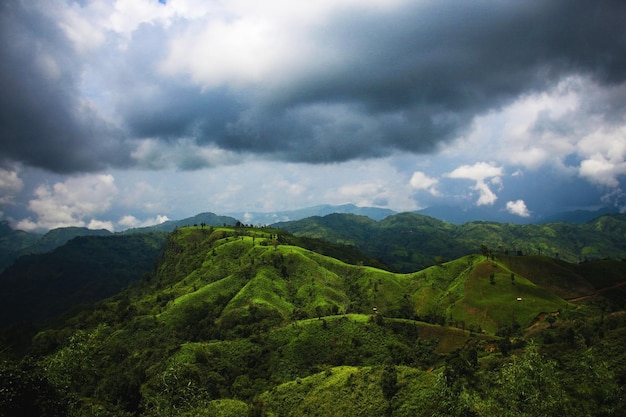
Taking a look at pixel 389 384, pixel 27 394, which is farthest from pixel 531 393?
pixel 27 394

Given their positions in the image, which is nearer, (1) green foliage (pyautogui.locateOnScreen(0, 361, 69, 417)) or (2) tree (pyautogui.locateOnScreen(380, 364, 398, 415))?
(1) green foliage (pyautogui.locateOnScreen(0, 361, 69, 417))

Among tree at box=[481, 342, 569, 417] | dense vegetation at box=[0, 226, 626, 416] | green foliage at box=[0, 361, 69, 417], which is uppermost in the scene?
green foliage at box=[0, 361, 69, 417]

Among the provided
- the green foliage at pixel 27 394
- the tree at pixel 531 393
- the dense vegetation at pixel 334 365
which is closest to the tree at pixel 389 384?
the dense vegetation at pixel 334 365

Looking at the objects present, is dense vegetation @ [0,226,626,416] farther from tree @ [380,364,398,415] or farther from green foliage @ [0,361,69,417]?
tree @ [380,364,398,415]

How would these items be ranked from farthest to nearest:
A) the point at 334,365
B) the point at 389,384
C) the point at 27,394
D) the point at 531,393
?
the point at 334,365, the point at 389,384, the point at 531,393, the point at 27,394

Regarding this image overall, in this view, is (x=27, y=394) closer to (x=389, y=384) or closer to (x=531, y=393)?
(x=531, y=393)

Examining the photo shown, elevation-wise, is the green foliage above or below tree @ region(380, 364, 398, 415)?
above

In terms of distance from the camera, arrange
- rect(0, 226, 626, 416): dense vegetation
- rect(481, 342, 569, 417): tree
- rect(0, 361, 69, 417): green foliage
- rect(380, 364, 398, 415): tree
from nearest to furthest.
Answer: rect(0, 361, 69, 417): green foliage → rect(481, 342, 569, 417): tree → rect(0, 226, 626, 416): dense vegetation → rect(380, 364, 398, 415): tree

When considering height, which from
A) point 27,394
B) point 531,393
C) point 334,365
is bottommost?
point 334,365

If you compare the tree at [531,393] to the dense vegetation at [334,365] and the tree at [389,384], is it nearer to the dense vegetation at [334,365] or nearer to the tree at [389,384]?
the dense vegetation at [334,365]

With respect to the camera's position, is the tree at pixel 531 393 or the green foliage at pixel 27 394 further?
the tree at pixel 531 393

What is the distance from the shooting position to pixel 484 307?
19225 cm

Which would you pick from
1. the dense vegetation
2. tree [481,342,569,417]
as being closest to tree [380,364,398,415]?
the dense vegetation

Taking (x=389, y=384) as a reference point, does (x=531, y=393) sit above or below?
above
